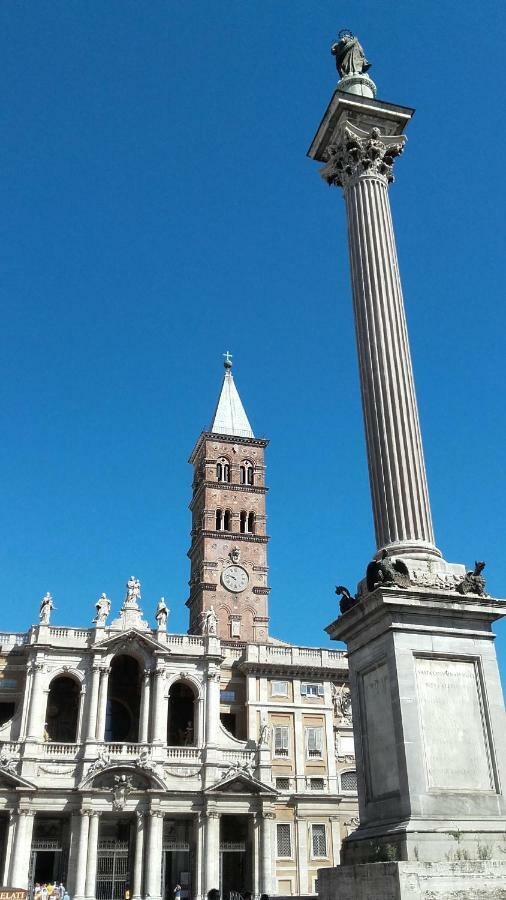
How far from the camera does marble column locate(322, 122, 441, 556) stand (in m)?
12.9

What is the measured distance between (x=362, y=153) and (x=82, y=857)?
38412 millimetres

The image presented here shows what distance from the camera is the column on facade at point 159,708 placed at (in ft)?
149

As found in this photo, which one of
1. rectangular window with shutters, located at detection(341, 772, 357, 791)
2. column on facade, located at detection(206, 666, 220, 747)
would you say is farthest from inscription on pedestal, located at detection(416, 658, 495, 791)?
rectangular window with shutters, located at detection(341, 772, 357, 791)

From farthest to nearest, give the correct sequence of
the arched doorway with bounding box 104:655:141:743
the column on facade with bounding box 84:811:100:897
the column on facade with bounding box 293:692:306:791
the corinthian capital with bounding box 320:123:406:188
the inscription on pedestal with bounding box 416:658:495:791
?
the arched doorway with bounding box 104:655:141:743, the column on facade with bounding box 293:692:306:791, the column on facade with bounding box 84:811:100:897, the corinthian capital with bounding box 320:123:406:188, the inscription on pedestal with bounding box 416:658:495:791

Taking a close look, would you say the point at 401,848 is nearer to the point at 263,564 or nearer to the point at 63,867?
the point at 63,867

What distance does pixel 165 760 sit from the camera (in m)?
44.8

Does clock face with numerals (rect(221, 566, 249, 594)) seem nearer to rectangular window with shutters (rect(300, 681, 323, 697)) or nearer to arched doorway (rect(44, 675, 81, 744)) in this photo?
rectangular window with shutters (rect(300, 681, 323, 697))

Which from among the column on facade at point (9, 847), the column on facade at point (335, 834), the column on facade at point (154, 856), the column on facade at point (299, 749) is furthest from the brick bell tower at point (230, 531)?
the column on facade at point (9, 847)

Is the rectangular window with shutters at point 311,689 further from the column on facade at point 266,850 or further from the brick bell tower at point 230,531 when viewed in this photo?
the brick bell tower at point 230,531

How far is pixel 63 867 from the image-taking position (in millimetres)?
42156

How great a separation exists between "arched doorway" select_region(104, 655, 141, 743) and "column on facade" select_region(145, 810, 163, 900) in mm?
5939

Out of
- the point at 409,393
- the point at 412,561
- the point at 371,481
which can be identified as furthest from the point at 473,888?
the point at 409,393

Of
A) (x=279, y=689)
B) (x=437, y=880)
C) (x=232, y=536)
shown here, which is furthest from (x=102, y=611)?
(x=437, y=880)

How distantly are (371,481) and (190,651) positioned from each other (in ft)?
124
